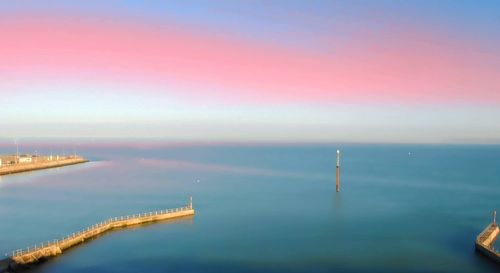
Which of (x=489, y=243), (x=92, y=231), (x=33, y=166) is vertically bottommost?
(x=489, y=243)

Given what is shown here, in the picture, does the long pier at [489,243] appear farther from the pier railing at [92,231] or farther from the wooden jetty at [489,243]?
the pier railing at [92,231]

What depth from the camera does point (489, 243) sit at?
48000mm

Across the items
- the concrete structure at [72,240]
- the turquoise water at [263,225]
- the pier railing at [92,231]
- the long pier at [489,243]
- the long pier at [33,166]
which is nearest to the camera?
the concrete structure at [72,240]

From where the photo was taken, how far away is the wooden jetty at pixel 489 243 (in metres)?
43.0

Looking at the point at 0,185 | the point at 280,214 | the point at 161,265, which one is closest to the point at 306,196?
the point at 280,214

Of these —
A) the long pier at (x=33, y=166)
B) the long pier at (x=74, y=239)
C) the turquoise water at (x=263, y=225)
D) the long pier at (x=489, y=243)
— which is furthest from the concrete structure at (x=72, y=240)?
the long pier at (x=33, y=166)

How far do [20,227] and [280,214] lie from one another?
142 feet

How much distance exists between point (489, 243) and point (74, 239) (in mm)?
53150

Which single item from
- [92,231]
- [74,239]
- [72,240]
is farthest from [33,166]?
[72,240]

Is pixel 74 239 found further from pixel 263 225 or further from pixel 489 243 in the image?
pixel 489 243

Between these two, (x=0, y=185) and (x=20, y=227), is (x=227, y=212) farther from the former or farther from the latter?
(x=0, y=185)

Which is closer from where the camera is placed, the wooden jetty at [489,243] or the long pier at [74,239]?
Answer: the long pier at [74,239]

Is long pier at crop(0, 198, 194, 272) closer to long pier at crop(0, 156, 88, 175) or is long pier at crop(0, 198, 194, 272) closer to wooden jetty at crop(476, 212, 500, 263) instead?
wooden jetty at crop(476, 212, 500, 263)

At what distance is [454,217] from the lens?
6675cm
